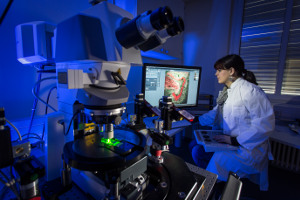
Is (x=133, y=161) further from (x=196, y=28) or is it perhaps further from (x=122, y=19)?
(x=196, y=28)

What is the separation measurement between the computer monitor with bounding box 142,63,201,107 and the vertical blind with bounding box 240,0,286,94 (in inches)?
48.9

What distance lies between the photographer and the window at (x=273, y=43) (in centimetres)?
203

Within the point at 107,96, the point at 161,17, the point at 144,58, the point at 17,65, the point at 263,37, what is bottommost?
the point at 107,96

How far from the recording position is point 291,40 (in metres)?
2.04

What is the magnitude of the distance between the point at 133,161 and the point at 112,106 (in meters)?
0.19

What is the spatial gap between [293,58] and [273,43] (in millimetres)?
325

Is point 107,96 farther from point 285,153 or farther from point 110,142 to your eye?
point 285,153

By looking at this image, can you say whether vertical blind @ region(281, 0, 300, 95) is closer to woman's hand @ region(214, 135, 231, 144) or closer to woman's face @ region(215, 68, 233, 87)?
woman's face @ region(215, 68, 233, 87)

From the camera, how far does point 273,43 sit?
7.06 ft

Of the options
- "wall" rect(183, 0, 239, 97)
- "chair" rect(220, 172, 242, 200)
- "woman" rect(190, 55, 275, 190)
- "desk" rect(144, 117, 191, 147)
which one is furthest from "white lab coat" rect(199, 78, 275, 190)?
"wall" rect(183, 0, 239, 97)

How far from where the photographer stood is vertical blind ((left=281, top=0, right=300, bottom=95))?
78.6 inches

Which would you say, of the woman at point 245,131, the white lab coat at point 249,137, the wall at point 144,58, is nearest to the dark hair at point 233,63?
the woman at point 245,131

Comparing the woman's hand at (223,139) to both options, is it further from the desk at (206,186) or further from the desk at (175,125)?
the desk at (206,186)

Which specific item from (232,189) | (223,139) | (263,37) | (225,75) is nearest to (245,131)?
(223,139)
